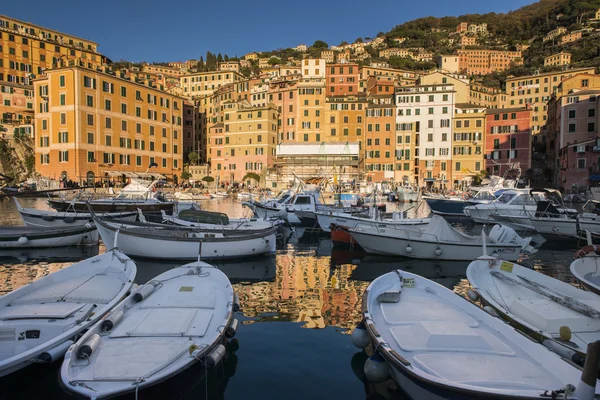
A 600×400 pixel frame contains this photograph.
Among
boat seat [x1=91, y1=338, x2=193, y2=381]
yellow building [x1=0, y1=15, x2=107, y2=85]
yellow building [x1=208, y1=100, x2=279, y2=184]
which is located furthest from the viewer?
yellow building [x1=0, y1=15, x2=107, y2=85]

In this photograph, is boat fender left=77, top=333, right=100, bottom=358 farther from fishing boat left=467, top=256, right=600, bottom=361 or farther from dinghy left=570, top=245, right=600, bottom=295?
dinghy left=570, top=245, right=600, bottom=295

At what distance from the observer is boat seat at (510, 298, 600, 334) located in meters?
A: 8.02

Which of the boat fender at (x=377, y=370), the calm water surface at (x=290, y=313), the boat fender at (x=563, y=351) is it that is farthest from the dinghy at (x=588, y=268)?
the boat fender at (x=377, y=370)

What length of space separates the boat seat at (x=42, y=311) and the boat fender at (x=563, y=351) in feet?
27.3

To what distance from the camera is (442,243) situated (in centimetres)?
1800

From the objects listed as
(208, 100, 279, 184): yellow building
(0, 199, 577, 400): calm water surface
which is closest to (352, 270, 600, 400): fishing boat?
(0, 199, 577, 400): calm water surface

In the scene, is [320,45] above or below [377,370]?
above

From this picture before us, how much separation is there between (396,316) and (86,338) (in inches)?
209

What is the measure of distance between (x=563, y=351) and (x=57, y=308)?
29.1ft

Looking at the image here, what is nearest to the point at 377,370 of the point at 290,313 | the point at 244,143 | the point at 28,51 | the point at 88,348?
the point at 88,348

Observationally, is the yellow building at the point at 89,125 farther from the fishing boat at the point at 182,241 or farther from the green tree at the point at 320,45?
the green tree at the point at 320,45

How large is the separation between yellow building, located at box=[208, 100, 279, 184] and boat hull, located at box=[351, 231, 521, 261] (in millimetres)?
56927

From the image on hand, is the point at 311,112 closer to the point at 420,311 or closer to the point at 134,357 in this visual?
the point at 420,311

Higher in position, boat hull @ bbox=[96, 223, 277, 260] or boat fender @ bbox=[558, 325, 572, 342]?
boat fender @ bbox=[558, 325, 572, 342]
